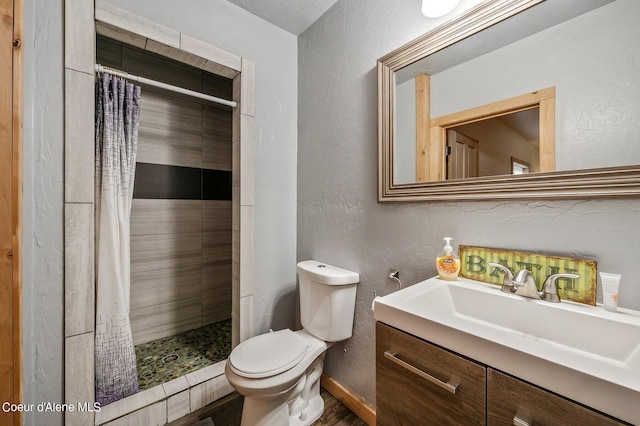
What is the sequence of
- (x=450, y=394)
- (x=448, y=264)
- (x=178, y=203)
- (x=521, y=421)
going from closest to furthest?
(x=521, y=421)
(x=450, y=394)
(x=448, y=264)
(x=178, y=203)

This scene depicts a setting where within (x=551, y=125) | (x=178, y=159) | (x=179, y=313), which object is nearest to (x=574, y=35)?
(x=551, y=125)

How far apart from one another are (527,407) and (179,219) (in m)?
2.18

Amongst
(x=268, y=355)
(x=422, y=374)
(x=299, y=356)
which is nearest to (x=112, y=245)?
(x=268, y=355)

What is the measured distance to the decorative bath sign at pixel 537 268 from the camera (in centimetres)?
78

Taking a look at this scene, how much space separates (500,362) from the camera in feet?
1.88

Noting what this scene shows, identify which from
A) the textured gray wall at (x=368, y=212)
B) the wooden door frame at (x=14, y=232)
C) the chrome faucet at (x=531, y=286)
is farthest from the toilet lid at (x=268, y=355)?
the chrome faucet at (x=531, y=286)

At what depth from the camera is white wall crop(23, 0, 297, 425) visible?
1052 millimetres

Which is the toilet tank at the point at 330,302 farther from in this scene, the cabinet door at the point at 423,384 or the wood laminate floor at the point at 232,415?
the cabinet door at the point at 423,384

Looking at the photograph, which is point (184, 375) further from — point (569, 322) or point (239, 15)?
point (239, 15)

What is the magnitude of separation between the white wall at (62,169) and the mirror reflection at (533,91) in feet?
2.95

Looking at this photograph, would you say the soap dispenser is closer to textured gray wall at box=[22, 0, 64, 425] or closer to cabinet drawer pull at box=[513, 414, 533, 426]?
cabinet drawer pull at box=[513, 414, 533, 426]

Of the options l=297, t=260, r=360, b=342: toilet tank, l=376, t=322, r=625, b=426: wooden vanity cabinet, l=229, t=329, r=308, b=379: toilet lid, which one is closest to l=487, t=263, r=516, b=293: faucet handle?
l=376, t=322, r=625, b=426: wooden vanity cabinet

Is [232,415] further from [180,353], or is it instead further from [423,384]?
[423,384]

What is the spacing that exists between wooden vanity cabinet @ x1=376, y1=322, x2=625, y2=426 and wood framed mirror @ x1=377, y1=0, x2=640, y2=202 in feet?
2.00
